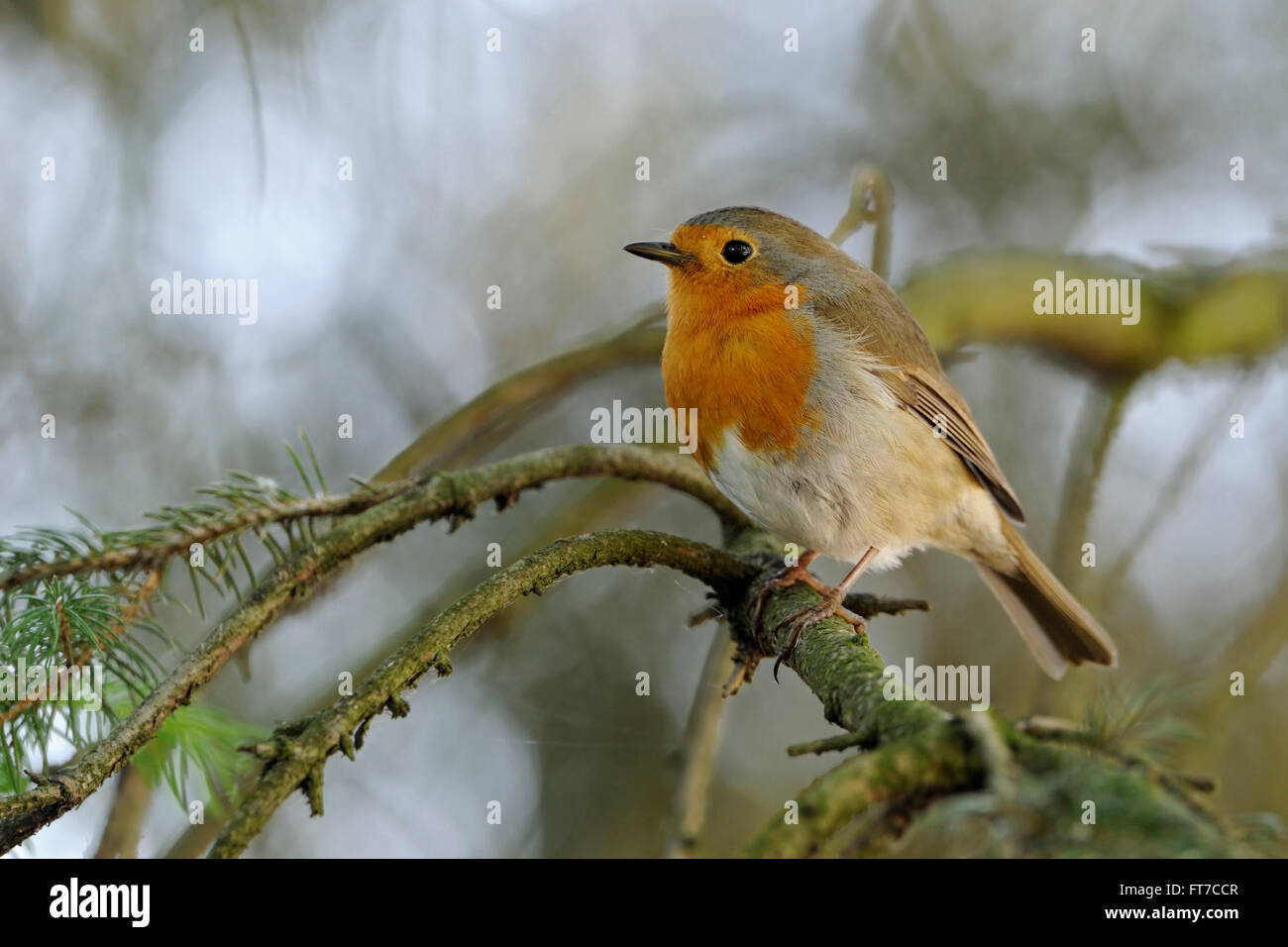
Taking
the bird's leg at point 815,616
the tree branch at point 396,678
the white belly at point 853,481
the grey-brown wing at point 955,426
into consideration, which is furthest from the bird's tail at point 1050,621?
the tree branch at point 396,678

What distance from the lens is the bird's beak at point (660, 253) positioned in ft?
10.0

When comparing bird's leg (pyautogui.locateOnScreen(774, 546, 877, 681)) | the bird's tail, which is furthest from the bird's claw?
the bird's tail

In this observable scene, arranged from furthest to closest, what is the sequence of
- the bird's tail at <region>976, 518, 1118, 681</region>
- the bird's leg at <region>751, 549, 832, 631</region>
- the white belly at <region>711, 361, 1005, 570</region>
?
1. the bird's tail at <region>976, 518, 1118, 681</region>
2. the white belly at <region>711, 361, 1005, 570</region>
3. the bird's leg at <region>751, 549, 832, 631</region>

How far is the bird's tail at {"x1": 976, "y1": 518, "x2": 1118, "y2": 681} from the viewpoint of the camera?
333cm

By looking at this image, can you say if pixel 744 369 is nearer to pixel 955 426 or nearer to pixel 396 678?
pixel 955 426

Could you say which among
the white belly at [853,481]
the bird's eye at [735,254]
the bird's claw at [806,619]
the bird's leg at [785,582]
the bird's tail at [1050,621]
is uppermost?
the bird's eye at [735,254]

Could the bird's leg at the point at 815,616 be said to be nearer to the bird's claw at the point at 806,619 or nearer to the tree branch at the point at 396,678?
the bird's claw at the point at 806,619

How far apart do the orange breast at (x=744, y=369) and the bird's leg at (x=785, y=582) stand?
34 cm

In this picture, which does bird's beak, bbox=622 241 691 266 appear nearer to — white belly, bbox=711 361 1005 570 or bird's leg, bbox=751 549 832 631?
white belly, bbox=711 361 1005 570

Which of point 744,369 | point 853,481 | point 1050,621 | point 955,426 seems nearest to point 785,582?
point 853,481

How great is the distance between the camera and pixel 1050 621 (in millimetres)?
3404

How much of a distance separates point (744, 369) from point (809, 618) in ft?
3.10

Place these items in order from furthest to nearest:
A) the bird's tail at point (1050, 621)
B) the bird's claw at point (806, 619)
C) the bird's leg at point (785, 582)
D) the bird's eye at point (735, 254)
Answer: the bird's tail at point (1050, 621) < the bird's eye at point (735, 254) < the bird's leg at point (785, 582) < the bird's claw at point (806, 619)

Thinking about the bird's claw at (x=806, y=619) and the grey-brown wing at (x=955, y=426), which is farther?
the grey-brown wing at (x=955, y=426)
